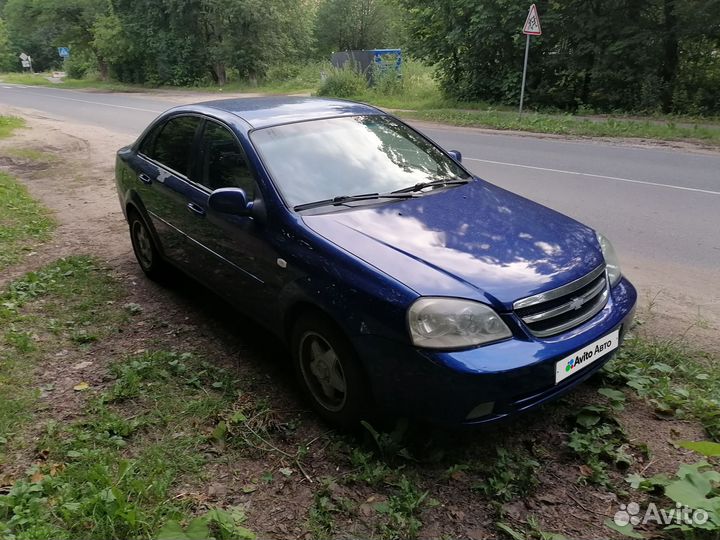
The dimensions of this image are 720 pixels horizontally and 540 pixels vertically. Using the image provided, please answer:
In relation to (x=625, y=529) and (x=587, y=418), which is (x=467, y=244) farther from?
(x=625, y=529)

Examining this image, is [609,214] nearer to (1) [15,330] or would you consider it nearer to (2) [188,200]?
(2) [188,200]

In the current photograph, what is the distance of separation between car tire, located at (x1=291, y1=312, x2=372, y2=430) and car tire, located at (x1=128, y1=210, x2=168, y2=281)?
2389 mm

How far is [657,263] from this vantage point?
5.48 m

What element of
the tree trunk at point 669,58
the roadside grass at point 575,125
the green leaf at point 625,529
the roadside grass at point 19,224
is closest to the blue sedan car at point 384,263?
the green leaf at point 625,529

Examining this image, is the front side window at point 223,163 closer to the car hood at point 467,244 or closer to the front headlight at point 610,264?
the car hood at point 467,244

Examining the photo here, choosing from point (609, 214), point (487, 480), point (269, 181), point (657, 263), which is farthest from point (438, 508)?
point (609, 214)

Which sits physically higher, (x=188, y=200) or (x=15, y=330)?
(x=188, y=200)

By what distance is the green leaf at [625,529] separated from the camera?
2.31 metres

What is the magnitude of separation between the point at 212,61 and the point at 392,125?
37.5m

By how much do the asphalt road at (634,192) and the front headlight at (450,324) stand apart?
9.35 feet

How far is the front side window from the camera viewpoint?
143 inches

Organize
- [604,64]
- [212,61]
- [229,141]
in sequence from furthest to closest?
1. [212,61]
2. [604,64]
3. [229,141]

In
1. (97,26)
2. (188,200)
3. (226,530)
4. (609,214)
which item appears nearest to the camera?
(226,530)

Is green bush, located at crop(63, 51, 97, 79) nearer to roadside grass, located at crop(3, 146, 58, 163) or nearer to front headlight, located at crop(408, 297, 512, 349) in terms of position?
roadside grass, located at crop(3, 146, 58, 163)
